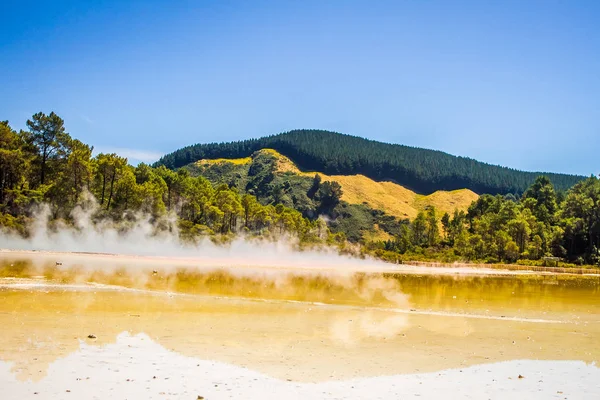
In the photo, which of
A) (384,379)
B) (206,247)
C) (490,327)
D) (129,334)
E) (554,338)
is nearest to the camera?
(384,379)

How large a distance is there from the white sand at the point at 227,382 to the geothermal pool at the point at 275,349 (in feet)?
0.10

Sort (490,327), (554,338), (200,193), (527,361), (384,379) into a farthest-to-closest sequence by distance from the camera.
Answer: (200,193), (490,327), (554,338), (527,361), (384,379)

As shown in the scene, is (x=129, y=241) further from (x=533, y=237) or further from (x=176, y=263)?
(x=533, y=237)

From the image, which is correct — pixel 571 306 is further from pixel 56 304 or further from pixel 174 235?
pixel 174 235

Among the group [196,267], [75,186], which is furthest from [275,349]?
[75,186]

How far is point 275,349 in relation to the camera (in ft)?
42.9

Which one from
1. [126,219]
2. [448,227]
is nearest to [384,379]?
[126,219]

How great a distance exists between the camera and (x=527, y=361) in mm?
12656

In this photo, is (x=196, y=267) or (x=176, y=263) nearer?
(x=196, y=267)

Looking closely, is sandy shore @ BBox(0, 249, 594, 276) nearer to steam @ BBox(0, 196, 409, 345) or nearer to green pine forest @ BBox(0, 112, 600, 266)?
steam @ BBox(0, 196, 409, 345)

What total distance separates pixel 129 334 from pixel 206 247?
233 ft

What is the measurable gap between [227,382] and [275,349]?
3565 millimetres

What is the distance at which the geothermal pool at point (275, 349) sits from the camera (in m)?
9.41

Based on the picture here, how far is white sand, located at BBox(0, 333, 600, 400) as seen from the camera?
8672 millimetres
